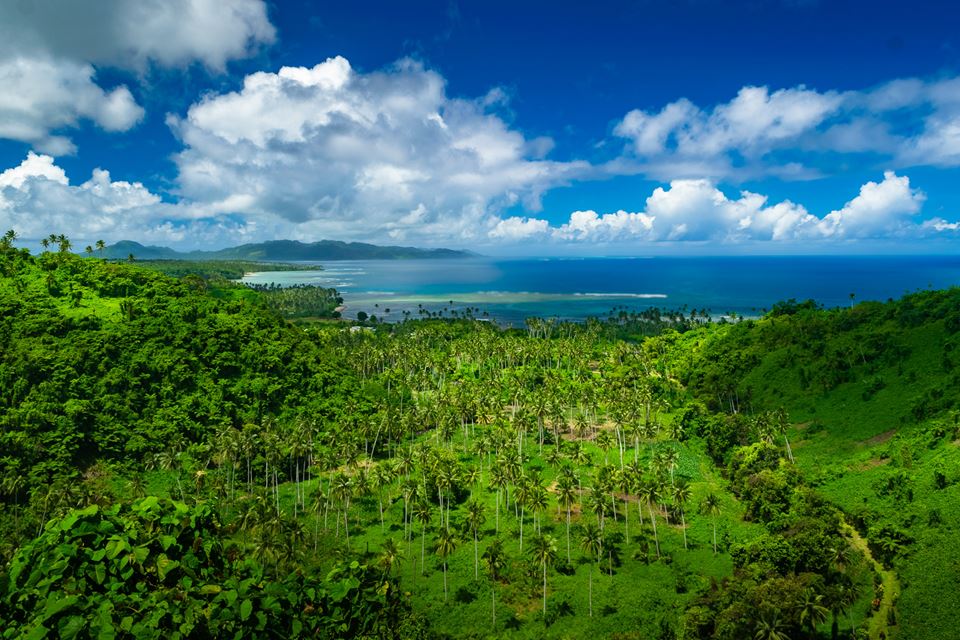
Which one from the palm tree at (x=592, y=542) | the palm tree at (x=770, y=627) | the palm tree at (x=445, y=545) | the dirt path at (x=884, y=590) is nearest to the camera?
the palm tree at (x=770, y=627)

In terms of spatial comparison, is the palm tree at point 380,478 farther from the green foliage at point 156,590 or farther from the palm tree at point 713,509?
the green foliage at point 156,590

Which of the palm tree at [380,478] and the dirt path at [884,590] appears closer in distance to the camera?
the dirt path at [884,590]

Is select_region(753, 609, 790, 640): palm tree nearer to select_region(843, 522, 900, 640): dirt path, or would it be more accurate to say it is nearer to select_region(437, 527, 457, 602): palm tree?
select_region(843, 522, 900, 640): dirt path

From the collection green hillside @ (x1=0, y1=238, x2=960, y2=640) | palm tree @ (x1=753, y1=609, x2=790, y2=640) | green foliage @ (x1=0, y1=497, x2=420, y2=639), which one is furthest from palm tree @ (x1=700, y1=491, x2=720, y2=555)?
green foliage @ (x1=0, y1=497, x2=420, y2=639)

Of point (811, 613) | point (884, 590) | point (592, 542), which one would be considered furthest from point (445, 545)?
point (884, 590)

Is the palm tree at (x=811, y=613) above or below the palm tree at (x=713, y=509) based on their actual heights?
above

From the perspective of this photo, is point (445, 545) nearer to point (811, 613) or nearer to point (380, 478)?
point (380, 478)

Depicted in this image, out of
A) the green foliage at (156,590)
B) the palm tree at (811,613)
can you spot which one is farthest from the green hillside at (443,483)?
the palm tree at (811,613)
